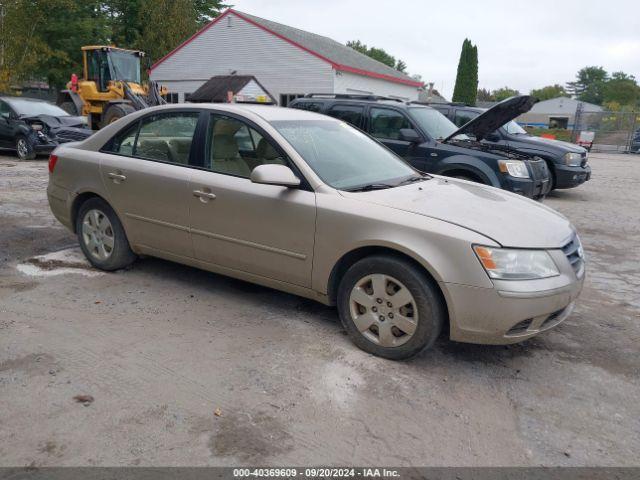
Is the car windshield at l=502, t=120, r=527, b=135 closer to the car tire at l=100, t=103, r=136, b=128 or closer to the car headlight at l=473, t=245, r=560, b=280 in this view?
the car headlight at l=473, t=245, r=560, b=280

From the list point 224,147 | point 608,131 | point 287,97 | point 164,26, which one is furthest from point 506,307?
point 164,26

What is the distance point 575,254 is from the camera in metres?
3.76

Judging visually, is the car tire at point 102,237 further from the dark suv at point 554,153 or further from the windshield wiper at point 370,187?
the dark suv at point 554,153

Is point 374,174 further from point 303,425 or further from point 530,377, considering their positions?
point 303,425

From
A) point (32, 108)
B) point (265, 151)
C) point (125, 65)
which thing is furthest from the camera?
point (125, 65)

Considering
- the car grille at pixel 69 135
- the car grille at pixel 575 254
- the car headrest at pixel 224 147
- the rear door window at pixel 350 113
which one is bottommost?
the car grille at pixel 69 135

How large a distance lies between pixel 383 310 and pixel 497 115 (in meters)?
5.39

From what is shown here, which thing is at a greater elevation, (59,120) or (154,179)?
(154,179)

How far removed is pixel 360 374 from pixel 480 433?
0.81m

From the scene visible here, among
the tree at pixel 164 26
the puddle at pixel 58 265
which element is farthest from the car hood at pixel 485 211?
the tree at pixel 164 26

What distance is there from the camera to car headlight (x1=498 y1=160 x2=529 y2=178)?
7.72 m

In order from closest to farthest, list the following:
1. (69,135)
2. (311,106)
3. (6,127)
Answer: (311,106) < (69,135) < (6,127)

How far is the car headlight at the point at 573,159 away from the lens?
1045 cm

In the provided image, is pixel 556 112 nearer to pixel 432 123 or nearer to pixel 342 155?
pixel 432 123
